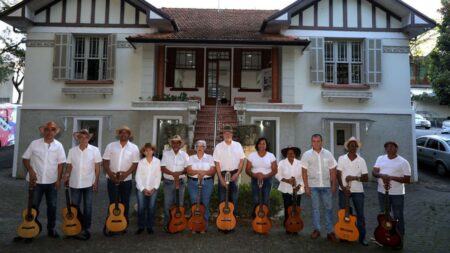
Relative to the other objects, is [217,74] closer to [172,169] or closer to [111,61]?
[111,61]

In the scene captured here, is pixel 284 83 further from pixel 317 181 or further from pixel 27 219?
pixel 27 219

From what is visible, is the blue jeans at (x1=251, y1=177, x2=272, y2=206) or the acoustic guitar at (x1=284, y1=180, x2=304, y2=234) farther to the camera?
the blue jeans at (x1=251, y1=177, x2=272, y2=206)

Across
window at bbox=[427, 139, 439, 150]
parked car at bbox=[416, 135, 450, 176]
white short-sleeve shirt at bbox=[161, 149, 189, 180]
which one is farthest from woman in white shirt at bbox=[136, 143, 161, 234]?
window at bbox=[427, 139, 439, 150]

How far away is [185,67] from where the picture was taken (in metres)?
14.0

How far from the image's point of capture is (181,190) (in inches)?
234

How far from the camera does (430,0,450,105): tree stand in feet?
59.4

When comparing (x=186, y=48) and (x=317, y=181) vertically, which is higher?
(x=186, y=48)

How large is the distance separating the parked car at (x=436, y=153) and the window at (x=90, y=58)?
522 inches

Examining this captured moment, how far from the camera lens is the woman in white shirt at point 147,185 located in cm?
569

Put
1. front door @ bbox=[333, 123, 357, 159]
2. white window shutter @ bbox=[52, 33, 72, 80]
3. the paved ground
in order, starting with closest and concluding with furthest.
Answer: the paved ground → white window shutter @ bbox=[52, 33, 72, 80] → front door @ bbox=[333, 123, 357, 159]

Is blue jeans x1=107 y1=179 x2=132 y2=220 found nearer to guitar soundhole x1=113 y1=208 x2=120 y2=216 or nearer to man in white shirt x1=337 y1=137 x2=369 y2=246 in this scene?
guitar soundhole x1=113 y1=208 x2=120 y2=216

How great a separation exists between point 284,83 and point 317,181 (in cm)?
695

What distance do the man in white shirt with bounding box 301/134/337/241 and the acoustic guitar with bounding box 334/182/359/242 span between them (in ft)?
0.67

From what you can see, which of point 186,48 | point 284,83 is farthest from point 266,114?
point 186,48
